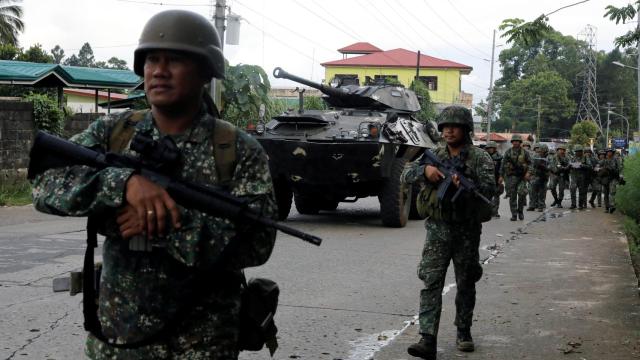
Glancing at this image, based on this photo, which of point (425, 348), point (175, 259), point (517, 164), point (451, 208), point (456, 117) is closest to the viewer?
point (175, 259)

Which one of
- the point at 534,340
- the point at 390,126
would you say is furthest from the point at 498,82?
the point at 534,340

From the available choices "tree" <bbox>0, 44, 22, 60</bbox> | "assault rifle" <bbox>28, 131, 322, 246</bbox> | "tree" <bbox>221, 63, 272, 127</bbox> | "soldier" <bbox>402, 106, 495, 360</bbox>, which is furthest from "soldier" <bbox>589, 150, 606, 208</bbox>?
"tree" <bbox>0, 44, 22, 60</bbox>

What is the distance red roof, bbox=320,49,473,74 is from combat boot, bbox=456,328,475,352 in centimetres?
7654

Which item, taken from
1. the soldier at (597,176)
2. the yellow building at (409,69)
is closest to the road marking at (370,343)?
the soldier at (597,176)

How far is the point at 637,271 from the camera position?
9742mm

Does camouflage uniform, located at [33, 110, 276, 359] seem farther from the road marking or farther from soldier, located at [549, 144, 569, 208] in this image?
soldier, located at [549, 144, 569, 208]

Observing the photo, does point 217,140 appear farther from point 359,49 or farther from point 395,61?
point 359,49

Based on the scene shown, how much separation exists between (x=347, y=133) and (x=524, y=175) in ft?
17.7

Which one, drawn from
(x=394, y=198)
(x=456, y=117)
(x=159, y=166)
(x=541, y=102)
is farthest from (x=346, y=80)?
(x=541, y=102)

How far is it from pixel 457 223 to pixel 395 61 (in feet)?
259

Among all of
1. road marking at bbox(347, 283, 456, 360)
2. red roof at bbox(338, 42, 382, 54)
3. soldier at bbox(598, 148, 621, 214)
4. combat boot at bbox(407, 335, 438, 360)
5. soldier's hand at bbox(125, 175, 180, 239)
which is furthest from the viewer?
red roof at bbox(338, 42, 382, 54)

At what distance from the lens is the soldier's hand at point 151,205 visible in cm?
252

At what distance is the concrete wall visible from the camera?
1658cm

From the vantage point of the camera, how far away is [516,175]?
17484mm
